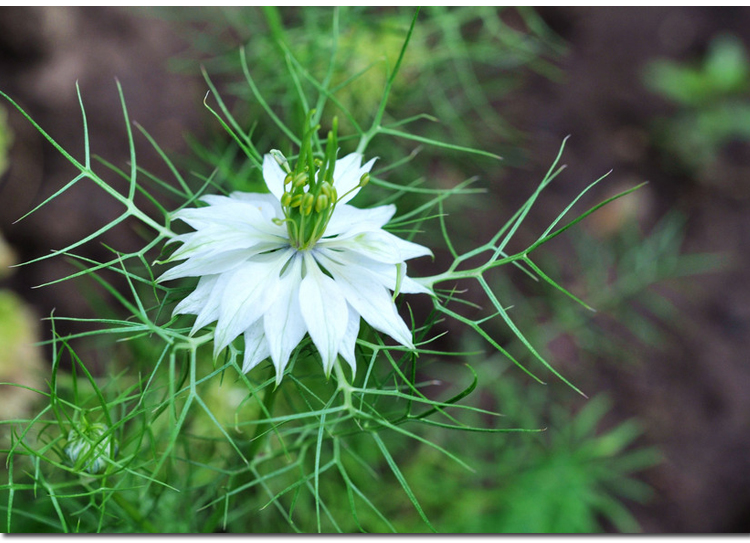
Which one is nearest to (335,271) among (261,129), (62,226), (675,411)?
(261,129)

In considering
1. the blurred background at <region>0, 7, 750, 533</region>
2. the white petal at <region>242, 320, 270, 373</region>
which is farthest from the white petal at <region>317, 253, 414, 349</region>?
the blurred background at <region>0, 7, 750, 533</region>

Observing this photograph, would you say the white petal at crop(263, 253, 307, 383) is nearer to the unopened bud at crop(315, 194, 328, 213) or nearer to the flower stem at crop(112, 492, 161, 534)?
the unopened bud at crop(315, 194, 328, 213)

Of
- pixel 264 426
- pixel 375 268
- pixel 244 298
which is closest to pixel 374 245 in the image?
pixel 375 268

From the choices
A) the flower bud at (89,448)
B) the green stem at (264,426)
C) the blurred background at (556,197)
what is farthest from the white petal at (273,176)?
the blurred background at (556,197)

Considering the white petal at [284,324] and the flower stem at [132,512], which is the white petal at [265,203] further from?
the flower stem at [132,512]

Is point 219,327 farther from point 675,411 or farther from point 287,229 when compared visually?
point 675,411

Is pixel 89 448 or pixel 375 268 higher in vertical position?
pixel 375 268

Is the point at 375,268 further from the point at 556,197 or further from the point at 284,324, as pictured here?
the point at 556,197
